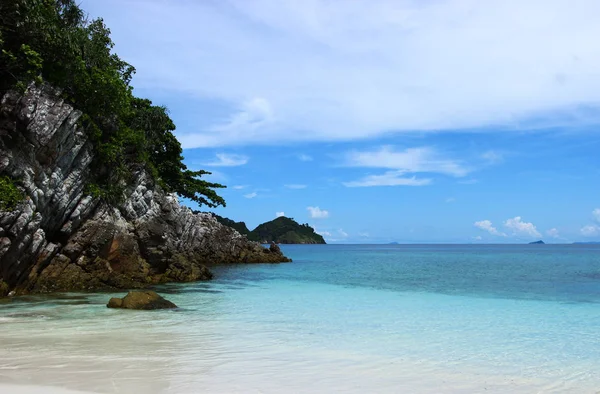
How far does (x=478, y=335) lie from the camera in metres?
12.3

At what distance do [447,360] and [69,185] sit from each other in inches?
646

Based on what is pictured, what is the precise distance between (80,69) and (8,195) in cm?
648

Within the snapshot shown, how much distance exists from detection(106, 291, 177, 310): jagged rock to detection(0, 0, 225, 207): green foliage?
735 centimetres

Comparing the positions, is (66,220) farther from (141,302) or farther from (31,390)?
(31,390)

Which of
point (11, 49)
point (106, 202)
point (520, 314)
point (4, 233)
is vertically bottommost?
point (520, 314)

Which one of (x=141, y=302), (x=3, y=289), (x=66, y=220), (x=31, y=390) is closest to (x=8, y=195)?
(x=3, y=289)

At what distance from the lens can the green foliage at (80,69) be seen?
16.9 m

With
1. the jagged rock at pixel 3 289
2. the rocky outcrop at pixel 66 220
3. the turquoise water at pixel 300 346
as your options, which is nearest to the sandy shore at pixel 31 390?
the turquoise water at pixel 300 346

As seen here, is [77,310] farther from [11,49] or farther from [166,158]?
[166,158]

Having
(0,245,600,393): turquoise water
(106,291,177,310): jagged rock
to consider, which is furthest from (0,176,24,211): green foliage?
(106,291,177,310): jagged rock

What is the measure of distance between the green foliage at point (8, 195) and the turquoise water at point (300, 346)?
3.25 m

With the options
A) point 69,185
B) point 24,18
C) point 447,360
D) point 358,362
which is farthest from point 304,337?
point 24,18

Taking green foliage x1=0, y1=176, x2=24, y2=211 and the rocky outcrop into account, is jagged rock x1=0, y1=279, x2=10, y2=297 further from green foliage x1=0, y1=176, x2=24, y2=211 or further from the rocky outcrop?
green foliage x1=0, y1=176, x2=24, y2=211

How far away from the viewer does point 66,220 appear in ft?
66.1
